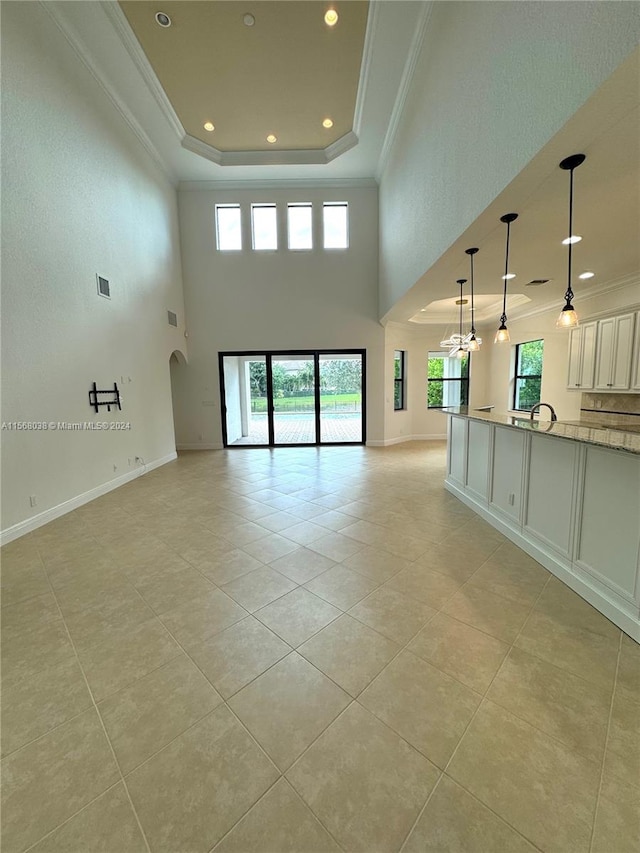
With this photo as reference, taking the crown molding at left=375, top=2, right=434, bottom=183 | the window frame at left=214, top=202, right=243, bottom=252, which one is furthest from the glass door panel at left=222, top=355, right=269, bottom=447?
the crown molding at left=375, top=2, right=434, bottom=183

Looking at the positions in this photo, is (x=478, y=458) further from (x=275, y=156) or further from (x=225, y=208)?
(x=225, y=208)

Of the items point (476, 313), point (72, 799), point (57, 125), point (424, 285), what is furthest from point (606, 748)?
point (476, 313)

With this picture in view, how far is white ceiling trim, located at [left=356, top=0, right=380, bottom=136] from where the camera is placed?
390 centimetres

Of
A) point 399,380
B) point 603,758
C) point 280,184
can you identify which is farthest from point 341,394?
point 603,758

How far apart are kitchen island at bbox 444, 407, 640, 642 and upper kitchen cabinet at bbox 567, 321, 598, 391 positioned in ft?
10.5

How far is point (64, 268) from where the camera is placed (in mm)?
4016

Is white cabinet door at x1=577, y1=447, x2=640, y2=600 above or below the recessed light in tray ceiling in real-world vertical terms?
below

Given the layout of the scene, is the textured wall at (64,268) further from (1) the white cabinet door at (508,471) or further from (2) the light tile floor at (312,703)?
(1) the white cabinet door at (508,471)

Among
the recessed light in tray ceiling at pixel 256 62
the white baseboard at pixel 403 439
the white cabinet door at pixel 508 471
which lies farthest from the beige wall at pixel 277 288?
the white cabinet door at pixel 508 471

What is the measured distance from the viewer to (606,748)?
1.31 metres

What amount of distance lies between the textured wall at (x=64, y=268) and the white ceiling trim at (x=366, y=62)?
11.8 ft

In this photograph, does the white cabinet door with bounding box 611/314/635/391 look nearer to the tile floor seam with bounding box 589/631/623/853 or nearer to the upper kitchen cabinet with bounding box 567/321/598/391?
the upper kitchen cabinet with bounding box 567/321/598/391

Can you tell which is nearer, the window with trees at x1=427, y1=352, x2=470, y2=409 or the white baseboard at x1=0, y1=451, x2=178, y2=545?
the white baseboard at x1=0, y1=451, x2=178, y2=545

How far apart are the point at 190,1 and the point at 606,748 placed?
6972 millimetres
